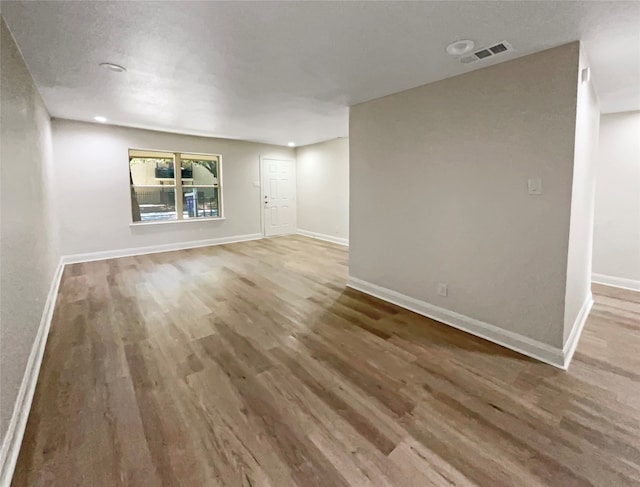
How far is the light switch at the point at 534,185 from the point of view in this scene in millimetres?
2365

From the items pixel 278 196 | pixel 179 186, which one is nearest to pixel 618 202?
pixel 278 196

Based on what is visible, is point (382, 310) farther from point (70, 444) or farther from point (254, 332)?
point (70, 444)

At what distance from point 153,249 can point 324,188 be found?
13.1ft

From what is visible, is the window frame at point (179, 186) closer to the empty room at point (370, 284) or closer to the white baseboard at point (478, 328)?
the empty room at point (370, 284)

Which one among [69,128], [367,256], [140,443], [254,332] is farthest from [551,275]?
[69,128]

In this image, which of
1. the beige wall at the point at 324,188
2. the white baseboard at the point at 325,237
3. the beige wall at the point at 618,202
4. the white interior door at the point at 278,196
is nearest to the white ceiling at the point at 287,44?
the beige wall at the point at 618,202

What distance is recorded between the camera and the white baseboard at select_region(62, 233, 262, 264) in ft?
17.8

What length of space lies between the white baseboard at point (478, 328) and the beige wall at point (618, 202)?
2226 mm

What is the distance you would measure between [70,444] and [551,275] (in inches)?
131

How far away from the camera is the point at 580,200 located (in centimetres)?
255

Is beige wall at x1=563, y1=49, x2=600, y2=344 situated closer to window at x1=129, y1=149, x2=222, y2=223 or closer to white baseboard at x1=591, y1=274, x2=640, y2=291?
white baseboard at x1=591, y1=274, x2=640, y2=291

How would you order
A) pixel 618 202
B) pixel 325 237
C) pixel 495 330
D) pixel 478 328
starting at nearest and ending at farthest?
pixel 495 330, pixel 478 328, pixel 618 202, pixel 325 237

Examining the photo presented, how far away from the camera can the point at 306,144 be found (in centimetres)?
765

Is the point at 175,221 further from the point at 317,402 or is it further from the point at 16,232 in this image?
the point at 317,402
